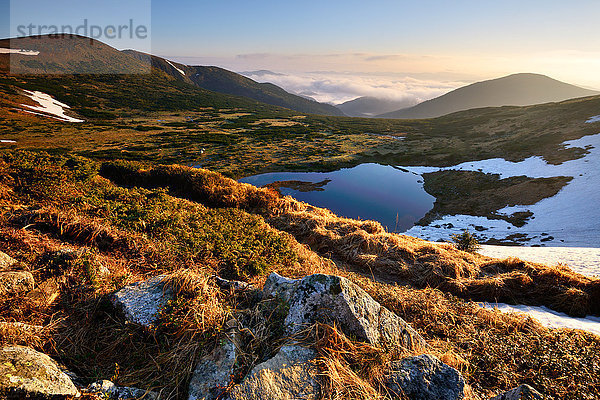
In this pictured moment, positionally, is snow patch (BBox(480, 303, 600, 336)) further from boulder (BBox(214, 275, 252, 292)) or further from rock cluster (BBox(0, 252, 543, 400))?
boulder (BBox(214, 275, 252, 292))

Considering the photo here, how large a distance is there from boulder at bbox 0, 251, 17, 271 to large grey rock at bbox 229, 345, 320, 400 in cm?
425

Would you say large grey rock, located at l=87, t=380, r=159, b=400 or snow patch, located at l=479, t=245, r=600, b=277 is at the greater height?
large grey rock, located at l=87, t=380, r=159, b=400

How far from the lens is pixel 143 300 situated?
3.82 m

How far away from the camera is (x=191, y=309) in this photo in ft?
12.0

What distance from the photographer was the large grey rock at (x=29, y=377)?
2233 millimetres

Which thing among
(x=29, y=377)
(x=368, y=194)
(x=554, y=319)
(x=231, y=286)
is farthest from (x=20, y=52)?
(x=554, y=319)

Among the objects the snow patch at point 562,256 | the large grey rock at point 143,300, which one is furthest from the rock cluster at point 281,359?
the snow patch at point 562,256

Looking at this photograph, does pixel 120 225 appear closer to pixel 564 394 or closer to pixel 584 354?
pixel 564 394

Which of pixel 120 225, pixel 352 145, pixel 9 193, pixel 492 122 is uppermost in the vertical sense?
pixel 492 122

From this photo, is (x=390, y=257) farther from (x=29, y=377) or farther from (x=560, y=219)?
(x=560, y=219)

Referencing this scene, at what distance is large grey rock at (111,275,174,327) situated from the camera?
3604 millimetres

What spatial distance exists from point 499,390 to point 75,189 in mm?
11346

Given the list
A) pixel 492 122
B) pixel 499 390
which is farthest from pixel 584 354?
pixel 492 122

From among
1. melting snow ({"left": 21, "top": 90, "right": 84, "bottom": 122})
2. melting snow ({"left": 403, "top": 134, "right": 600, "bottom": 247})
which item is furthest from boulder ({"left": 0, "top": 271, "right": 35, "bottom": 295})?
melting snow ({"left": 21, "top": 90, "right": 84, "bottom": 122})
